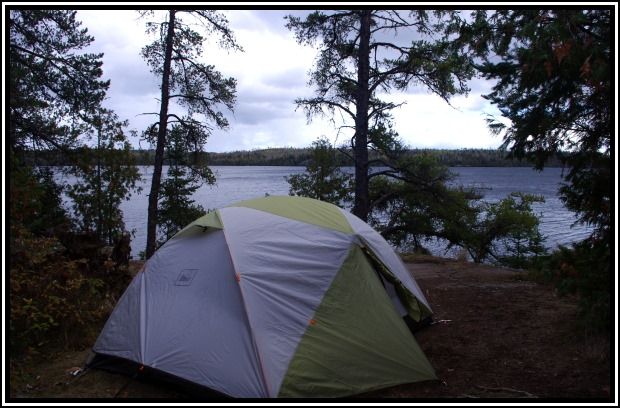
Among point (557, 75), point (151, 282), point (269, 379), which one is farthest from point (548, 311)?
point (151, 282)

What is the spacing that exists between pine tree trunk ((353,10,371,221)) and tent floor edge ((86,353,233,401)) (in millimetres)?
9796

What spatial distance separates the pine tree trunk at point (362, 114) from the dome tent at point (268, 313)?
794 cm

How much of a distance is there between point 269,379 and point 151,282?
2076 millimetres

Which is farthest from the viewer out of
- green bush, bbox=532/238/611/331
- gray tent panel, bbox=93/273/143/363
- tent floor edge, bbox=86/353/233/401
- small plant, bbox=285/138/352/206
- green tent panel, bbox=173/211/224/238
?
small plant, bbox=285/138/352/206

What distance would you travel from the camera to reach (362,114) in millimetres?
13438

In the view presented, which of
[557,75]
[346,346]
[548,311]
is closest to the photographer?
[346,346]

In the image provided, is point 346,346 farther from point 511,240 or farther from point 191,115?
point 511,240

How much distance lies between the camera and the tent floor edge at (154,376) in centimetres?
A: 446

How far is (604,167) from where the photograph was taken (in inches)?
190

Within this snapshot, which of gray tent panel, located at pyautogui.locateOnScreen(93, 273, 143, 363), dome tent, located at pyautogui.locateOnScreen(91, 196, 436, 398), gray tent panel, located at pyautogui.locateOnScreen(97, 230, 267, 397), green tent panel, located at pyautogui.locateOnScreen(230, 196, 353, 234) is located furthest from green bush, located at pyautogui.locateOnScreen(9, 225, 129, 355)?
green tent panel, located at pyautogui.locateOnScreen(230, 196, 353, 234)

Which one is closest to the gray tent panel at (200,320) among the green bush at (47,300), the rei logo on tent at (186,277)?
the rei logo on tent at (186,277)

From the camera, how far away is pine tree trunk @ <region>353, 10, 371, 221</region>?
12.9m

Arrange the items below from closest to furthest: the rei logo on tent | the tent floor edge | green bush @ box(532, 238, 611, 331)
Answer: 1. the tent floor edge
2. green bush @ box(532, 238, 611, 331)
3. the rei logo on tent

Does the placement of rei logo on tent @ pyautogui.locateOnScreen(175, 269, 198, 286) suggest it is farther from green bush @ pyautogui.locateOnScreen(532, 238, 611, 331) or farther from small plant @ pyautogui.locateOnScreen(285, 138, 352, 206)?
small plant @ pyautogui.locateOnScreen(285, 138, 352, 206)
